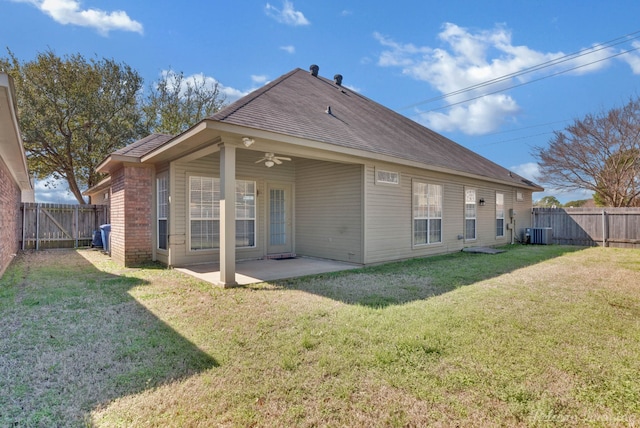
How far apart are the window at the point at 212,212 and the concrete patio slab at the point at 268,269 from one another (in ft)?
1.89

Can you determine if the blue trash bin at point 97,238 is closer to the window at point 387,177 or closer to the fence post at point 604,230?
the window at point 387,177

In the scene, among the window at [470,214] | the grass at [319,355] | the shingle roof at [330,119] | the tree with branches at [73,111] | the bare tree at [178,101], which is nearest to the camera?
the grass at [319,355]

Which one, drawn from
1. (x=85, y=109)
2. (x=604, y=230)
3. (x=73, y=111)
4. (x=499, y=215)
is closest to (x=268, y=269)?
(x=499, y=215)

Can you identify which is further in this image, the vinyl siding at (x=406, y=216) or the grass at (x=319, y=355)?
the vinyl siding at (x=406, y=216)

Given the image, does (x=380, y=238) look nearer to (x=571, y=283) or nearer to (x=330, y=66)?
(x=571, y=283)

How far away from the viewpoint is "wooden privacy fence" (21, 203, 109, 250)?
40.7 ft

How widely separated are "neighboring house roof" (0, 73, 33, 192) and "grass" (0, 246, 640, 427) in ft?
8.08

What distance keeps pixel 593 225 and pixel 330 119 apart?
40.0ft

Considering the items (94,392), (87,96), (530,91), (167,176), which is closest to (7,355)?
(94,392)

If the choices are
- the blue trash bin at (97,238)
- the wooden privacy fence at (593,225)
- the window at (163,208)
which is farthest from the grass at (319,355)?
the wooden privacy fence at (593,225)

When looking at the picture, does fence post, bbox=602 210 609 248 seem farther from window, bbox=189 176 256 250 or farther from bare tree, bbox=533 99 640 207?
window, bbox=189 176 256 250

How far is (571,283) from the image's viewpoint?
614 centimetres

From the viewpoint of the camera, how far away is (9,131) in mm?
5090

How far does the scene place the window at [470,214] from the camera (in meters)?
11.2
